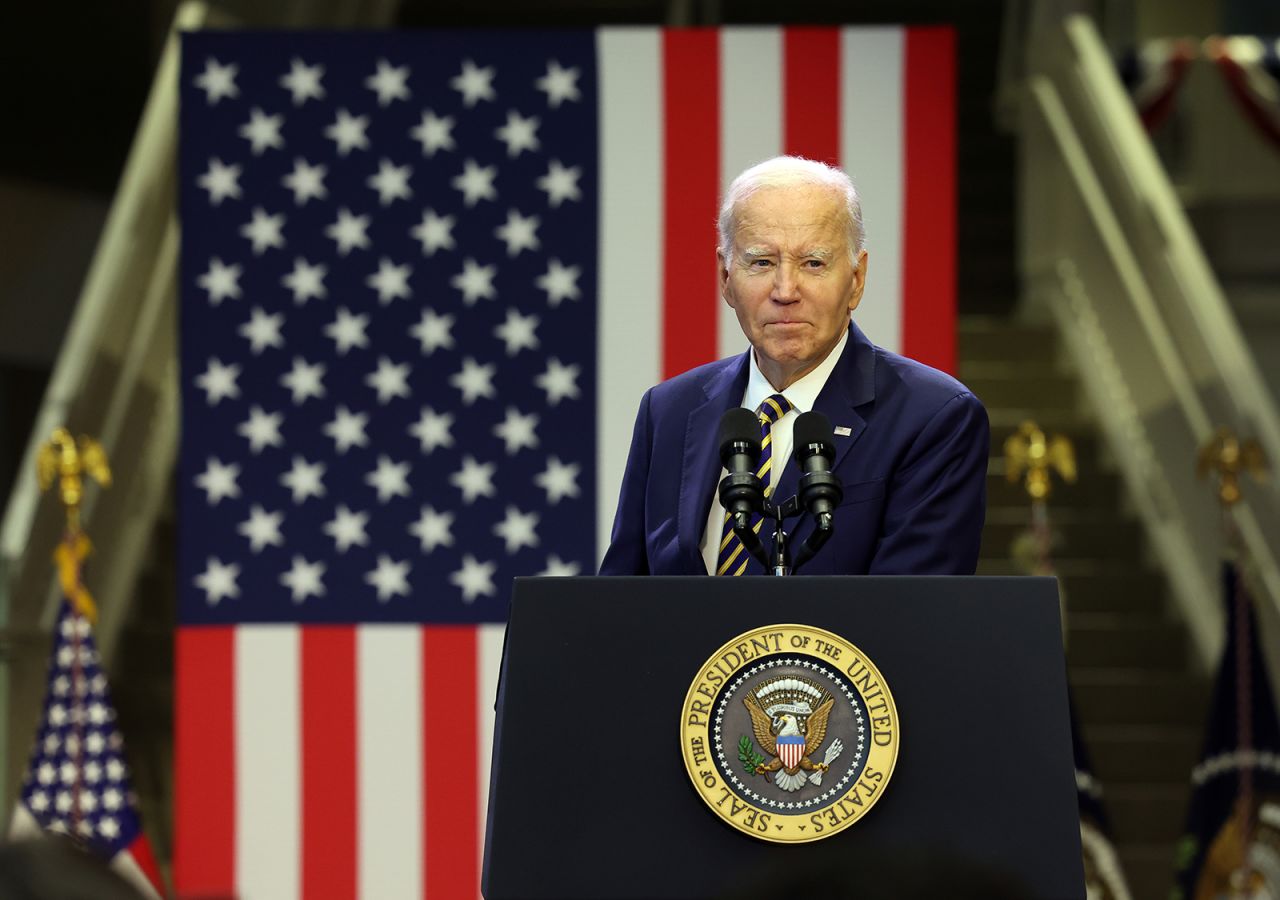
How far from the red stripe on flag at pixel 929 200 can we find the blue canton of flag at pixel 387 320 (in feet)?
2.72

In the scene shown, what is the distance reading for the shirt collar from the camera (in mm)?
2627

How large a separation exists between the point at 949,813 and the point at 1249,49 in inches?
330

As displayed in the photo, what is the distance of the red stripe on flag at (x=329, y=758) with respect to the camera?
5.20 meters

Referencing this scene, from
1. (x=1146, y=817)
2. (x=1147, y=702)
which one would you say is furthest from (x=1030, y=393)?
(x=1146, y=817)

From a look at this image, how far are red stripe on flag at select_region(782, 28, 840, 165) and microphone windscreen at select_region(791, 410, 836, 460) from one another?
304cm

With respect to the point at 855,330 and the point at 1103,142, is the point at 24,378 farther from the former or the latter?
the point at 855,330

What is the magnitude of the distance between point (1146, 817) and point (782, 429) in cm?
466

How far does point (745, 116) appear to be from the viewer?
5258 mm

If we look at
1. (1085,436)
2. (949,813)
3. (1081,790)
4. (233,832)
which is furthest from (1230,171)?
(949,813)

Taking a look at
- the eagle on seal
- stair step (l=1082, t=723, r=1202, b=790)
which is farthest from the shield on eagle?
stair step (l=1082, t=723, r=1202, b=790)

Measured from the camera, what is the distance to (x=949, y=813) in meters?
2.02

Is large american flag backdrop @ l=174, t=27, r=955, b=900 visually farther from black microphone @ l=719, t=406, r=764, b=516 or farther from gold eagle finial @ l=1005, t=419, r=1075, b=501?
black microphone @ l=719, t=406, r=764, b=516

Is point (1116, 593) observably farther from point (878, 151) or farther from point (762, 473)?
point (762, 473)

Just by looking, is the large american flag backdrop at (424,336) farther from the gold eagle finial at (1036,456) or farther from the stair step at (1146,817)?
the stair step at (1146,817)
